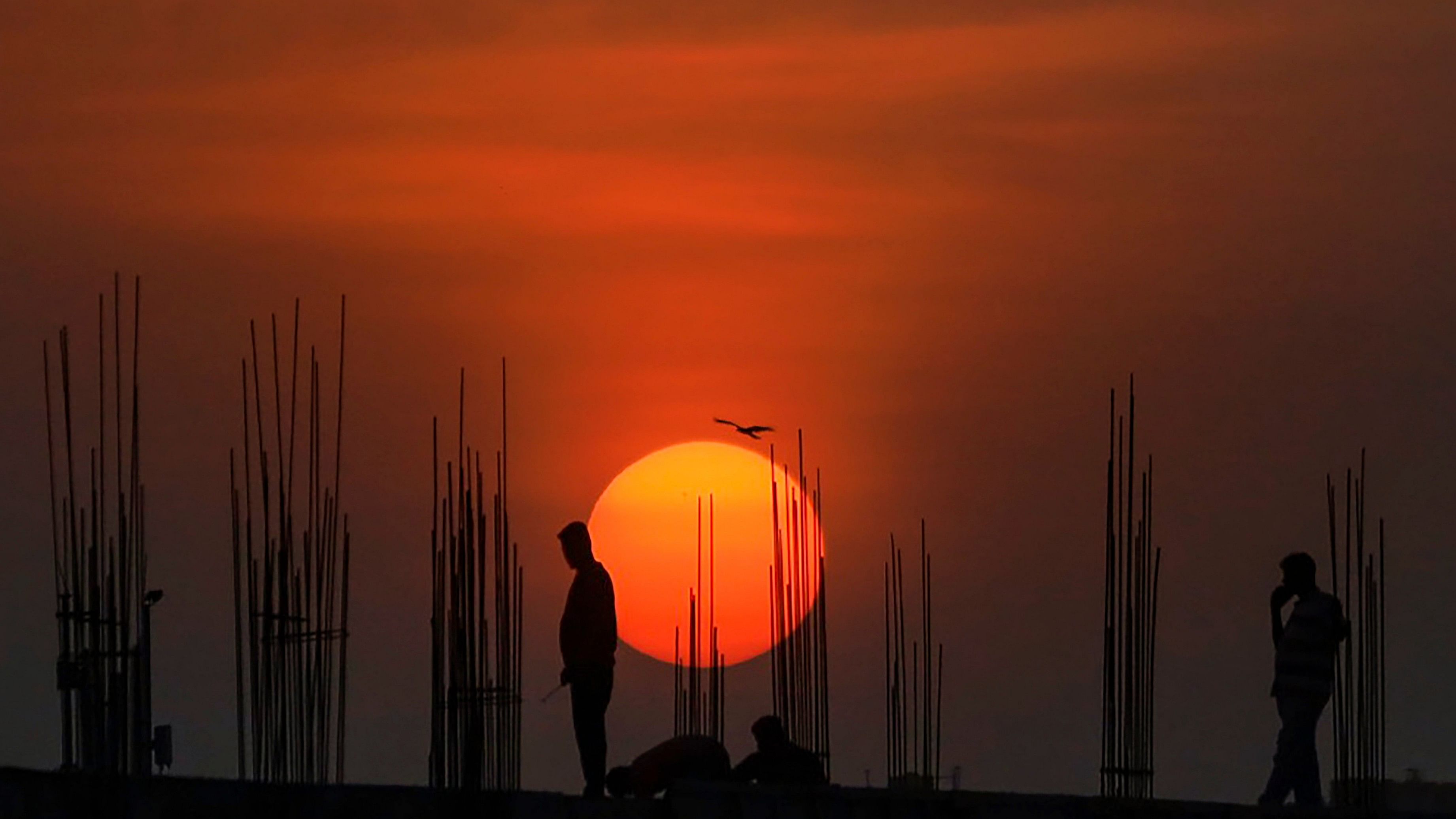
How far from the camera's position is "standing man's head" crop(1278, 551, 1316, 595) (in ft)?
44.4

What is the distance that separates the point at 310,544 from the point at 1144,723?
176 inches

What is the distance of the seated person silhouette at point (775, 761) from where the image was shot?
1466cm

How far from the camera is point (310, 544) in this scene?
570 inches

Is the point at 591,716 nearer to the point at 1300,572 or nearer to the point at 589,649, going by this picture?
the point at 589,649

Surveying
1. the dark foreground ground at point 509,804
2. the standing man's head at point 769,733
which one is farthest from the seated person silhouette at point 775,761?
the dark foreground ground at point 509,804

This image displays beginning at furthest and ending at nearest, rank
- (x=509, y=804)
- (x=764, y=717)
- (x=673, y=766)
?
(x=764, y=717) → (x=673, y=766) → (x=509, y=804)

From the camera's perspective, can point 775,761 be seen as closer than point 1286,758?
No

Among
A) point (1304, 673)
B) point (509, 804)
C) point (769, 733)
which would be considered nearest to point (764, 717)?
point (769, 733)

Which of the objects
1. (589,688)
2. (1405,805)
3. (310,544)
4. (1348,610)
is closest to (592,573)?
Answer: (589,688)

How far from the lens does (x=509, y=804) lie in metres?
13.0

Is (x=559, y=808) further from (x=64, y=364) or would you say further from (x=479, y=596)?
(x=64, y=364)

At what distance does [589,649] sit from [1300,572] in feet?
12.4

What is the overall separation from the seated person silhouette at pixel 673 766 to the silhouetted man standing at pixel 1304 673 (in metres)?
2.83

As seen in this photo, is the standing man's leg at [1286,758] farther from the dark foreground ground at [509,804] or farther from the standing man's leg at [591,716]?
the standing man's leg at [591,716]
